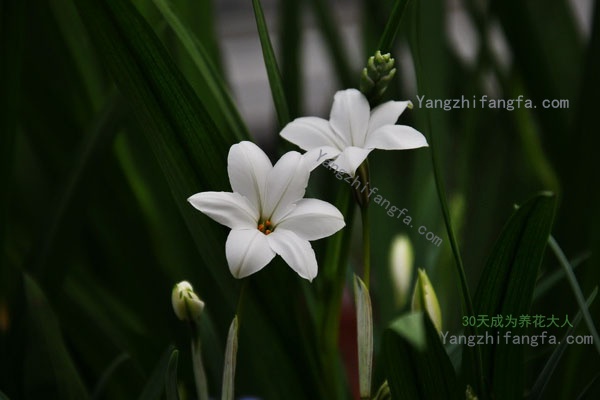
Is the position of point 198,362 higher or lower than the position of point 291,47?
lower

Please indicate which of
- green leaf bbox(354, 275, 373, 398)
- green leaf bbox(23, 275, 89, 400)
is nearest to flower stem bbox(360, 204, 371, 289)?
green leaf bbox(354, 275, 373, 398)

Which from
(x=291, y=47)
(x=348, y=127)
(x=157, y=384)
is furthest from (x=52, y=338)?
(x=291, y=47)

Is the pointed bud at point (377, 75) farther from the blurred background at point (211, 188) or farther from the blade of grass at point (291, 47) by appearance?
the blade of grass at point (291, 47)

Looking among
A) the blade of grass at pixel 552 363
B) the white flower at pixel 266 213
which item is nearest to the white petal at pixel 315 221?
the white flower at pixel 266 213

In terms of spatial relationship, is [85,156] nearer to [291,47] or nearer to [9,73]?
[9,73]

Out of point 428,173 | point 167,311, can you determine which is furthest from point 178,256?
point 428,173

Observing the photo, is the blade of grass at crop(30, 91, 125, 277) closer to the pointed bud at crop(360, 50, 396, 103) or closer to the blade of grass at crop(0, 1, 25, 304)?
the blade of grass at crop(0, 1, 25, 304)
